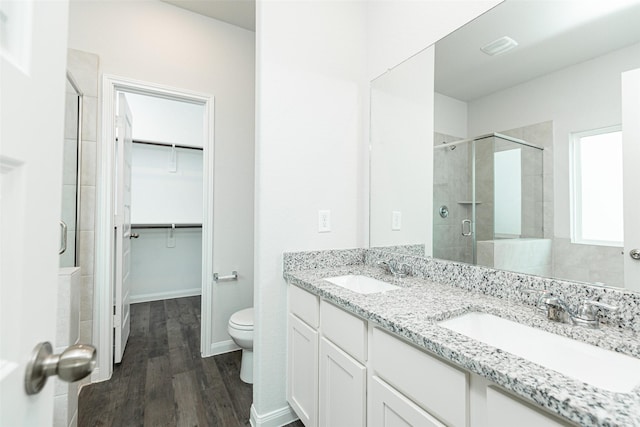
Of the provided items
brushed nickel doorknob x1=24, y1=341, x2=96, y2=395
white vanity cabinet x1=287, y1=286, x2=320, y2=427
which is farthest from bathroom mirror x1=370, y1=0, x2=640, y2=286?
brushed nickel doorknob x1=24, y1=341, x2=96, y2=395

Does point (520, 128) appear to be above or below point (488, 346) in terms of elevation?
above

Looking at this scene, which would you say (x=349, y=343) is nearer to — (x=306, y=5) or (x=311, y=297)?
(x=311, y=297)

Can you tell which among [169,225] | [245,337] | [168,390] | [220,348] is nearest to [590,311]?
[245,337]

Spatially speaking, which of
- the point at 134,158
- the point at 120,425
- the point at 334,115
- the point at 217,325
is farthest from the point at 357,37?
the point at 134,158

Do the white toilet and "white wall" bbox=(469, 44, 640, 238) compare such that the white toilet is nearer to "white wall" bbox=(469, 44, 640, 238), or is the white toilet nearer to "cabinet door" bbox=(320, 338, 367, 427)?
"cabinet door" bbox=(320, 338, 367, 427)

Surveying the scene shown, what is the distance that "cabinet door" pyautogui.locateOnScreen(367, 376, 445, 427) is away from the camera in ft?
2.65

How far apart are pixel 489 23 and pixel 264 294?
64.5 inches

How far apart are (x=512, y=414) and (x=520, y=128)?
99 cm

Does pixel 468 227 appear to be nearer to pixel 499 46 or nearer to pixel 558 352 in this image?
pixel 558 352

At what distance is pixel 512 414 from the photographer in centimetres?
61

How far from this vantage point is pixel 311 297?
138 centimetres

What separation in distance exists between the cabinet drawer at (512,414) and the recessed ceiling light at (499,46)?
4.16 feet

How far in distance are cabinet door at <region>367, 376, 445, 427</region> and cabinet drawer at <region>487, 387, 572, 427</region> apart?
17cm

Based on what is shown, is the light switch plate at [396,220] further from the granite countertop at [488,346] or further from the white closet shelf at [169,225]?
the white closet shelf at [169,225]
